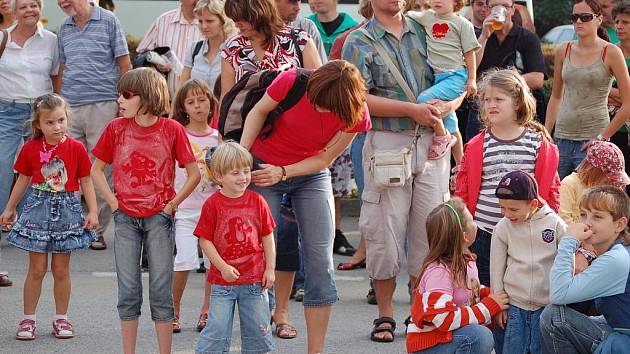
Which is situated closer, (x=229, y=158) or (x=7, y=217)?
(x=229, y=158)

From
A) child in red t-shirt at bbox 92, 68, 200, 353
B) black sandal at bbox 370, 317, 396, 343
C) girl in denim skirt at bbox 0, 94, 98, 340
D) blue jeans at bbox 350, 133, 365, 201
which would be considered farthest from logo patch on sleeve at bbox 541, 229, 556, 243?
blue jeans at bbox 350, 133, 365, 201

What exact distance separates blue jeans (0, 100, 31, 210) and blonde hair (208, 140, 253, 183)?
384cm

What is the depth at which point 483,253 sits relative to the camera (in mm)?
6129

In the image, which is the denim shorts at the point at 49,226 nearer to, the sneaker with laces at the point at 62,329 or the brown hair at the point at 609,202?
the sneaker with laces at the point at 62,329

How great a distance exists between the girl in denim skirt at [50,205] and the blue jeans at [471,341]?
101 inches

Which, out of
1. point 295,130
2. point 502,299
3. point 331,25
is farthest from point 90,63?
point 502,299

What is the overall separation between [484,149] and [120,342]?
8.12ft

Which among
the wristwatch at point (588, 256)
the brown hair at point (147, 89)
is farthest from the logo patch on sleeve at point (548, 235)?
the brown hair at point (147, 89)

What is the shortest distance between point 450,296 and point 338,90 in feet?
3.72

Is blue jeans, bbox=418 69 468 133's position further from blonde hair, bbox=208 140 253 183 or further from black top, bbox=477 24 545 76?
black top, bbox=477 24 545 76

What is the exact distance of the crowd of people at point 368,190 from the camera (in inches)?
214

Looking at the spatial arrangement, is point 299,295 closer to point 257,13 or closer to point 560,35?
point 257,13

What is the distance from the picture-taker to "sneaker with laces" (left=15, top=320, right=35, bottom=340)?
688 cm

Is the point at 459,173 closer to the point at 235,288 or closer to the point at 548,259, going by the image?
the point at 548,259
